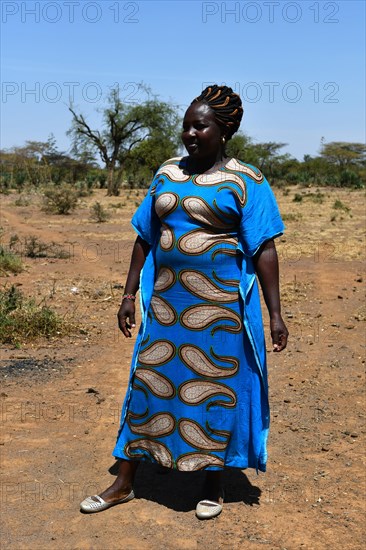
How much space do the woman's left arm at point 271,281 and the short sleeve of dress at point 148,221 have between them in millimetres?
438

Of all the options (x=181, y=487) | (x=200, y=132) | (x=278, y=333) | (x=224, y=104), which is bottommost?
(x=181, y=487)

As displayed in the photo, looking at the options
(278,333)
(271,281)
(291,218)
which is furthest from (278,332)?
(291,218)

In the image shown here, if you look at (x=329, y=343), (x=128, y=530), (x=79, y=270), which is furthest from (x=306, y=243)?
(x=128, y=530)

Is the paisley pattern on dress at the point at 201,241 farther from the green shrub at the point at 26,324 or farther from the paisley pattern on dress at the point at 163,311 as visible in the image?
the green shrub at the point at 26,324

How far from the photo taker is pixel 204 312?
290 cm

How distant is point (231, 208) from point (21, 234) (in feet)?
34.2

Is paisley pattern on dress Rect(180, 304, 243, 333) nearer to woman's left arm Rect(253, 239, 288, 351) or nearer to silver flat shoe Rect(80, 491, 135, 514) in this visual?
woman's left arm Rect(253, 239, 288, 351)

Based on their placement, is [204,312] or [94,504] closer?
[204,312]

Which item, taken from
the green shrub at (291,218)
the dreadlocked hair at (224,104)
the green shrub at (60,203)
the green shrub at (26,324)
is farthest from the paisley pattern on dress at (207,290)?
the green shrub at (60,203)

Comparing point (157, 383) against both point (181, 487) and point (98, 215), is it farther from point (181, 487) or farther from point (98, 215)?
→ point (98, 215)

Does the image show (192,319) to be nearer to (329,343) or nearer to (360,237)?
(329,343)

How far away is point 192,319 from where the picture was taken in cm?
291

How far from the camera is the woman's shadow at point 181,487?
10.3 ft

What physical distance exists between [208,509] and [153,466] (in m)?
0.57
